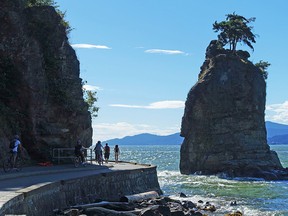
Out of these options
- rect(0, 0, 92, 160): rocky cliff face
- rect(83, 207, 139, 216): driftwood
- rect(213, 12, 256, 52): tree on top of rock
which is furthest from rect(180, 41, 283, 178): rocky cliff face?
rect(83, 207, 139, 216): driftwood

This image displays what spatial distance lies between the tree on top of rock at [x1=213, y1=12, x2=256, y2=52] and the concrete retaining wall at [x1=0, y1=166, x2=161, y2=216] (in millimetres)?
45576

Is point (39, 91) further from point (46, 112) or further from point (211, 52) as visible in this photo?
point (211, 52)

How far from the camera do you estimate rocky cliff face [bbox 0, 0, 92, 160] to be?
27.2 metres

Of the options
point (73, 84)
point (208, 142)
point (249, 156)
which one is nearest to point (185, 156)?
point (208, 142)

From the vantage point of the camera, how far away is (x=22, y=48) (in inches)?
1088

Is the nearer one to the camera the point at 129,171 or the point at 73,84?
the point at 129,171

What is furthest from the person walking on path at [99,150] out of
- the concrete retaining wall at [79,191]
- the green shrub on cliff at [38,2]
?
the green shrub on cliff at [38,2]

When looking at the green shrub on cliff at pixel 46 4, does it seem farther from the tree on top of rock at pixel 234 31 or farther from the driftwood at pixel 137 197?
the tree on top of rock at pixel 234 31

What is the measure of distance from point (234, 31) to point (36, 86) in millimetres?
49113

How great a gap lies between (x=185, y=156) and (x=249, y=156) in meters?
10.8

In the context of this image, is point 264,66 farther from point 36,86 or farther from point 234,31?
point 36,86

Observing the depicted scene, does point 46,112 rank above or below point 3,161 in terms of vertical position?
above

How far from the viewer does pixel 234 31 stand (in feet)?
234

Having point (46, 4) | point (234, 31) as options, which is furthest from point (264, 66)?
point (46, 4)
